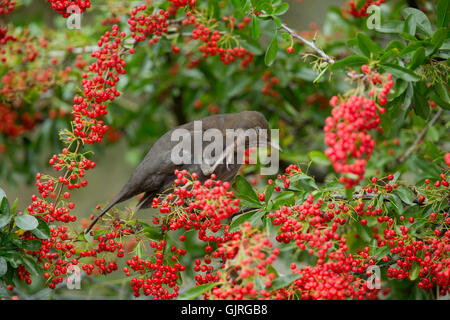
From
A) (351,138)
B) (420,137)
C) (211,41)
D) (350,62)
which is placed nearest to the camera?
(351,138)

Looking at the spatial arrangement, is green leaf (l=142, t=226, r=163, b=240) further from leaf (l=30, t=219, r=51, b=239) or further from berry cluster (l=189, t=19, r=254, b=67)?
berry cluster (l=189, t=19, r=254, b=67)

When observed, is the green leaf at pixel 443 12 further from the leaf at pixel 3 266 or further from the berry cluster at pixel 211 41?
the leaf at pixel 3 266

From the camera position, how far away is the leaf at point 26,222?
188 cm

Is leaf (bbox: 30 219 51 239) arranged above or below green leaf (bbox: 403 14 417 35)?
below

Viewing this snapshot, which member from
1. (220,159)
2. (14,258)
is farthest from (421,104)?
(14,258)

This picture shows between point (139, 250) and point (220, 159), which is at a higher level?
point (220, 159)

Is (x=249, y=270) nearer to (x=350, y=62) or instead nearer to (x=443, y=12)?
(x=350, y=62)

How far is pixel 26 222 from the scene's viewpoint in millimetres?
1898

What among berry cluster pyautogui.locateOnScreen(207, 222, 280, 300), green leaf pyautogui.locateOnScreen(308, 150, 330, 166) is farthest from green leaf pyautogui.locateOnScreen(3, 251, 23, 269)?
green leaf pyautogui.locateOnScreen(308, 150, 330, 166)

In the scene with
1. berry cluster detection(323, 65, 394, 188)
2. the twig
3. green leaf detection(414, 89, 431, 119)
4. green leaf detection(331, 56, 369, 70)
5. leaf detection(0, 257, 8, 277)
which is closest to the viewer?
berry cluster detection(323, 65, 394, 188)

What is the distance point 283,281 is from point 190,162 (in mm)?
1042

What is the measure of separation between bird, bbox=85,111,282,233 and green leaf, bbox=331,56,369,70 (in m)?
0.74

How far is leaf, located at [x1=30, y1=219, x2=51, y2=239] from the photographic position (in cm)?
195

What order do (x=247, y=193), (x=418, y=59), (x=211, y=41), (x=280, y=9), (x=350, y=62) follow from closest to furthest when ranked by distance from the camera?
(x=350, y=62) → (x=418, y=59) → (x=247, y=193) → (x=280, y=9) → (x=211, y=41)
